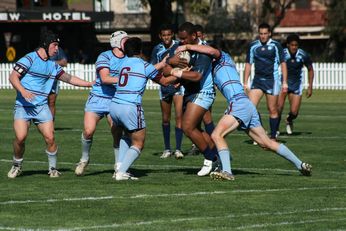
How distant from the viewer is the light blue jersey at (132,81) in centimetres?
1467

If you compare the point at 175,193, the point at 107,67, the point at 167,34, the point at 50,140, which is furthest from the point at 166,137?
the point at 175,193

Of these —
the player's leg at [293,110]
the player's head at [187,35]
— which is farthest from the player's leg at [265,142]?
the player's leg at [293,110]

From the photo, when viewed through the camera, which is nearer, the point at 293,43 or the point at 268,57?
the point at 268,57

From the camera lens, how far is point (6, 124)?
27.6m

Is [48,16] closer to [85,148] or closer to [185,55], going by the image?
[85,148]

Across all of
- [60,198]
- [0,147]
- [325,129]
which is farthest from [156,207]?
[325,129]

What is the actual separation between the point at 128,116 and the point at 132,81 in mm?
456

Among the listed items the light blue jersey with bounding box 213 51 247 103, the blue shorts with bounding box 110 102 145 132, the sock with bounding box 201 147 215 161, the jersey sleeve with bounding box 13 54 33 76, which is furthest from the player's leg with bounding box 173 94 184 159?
the jersey sleeve with bounding box 13 54 33 76

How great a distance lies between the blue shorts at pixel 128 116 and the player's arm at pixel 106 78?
59cm

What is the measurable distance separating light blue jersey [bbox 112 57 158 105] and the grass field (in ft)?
3.58

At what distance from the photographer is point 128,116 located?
48.0ft

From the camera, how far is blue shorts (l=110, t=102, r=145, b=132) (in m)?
14.6

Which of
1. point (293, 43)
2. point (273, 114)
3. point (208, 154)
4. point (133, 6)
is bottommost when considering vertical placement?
point (133, 6)

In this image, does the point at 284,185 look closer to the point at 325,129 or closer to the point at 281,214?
the point at 281,214
